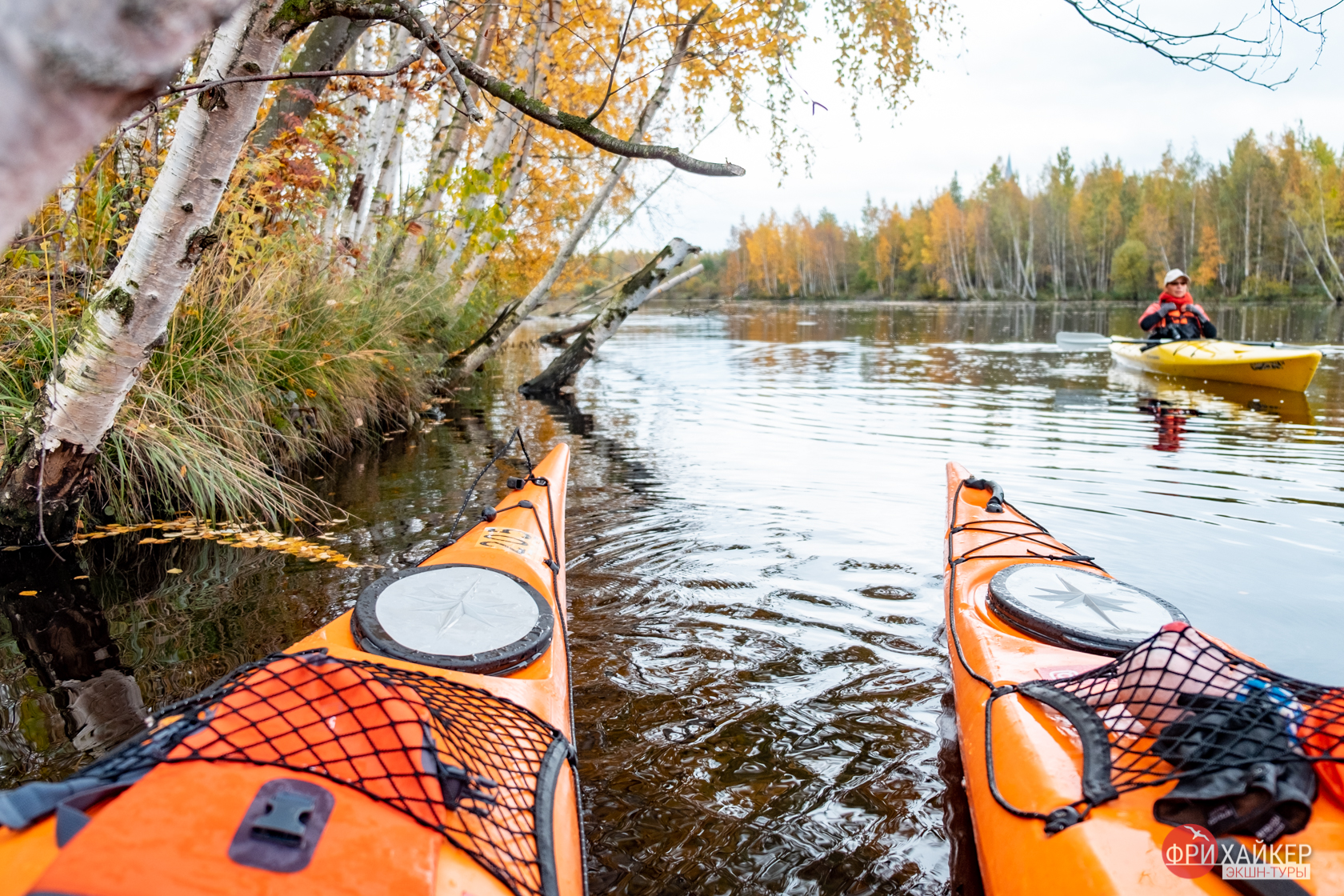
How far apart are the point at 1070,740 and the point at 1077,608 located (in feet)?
2.42

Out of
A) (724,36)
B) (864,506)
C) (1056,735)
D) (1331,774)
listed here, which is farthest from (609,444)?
(1331,774)

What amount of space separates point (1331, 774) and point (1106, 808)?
0.40m

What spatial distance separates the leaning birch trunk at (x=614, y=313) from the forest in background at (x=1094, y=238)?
40.5 meters

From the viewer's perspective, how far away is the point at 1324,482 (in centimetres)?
593

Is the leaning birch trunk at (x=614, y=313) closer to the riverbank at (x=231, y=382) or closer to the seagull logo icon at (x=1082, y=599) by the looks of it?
the riverbank at (x=231, y=382)

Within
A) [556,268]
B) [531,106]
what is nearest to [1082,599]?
[531,106]

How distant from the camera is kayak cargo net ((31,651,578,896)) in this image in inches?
58.5

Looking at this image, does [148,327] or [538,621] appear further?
[148,327]

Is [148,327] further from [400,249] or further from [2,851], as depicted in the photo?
[400,249]

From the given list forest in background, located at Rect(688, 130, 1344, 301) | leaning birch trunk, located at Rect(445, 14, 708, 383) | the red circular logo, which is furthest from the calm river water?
A: forest in background, located at Rect(688, 130, 1344, 301)

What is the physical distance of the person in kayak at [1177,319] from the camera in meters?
11.9

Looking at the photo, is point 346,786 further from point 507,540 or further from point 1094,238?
point 1094,238

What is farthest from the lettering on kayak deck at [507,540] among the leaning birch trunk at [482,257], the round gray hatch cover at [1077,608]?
the leaning birch trunk at [482,257]

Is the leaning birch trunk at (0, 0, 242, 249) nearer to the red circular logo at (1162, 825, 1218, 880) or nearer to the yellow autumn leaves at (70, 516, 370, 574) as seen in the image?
the red circular logo at (1162, 825, 1218, 880)
